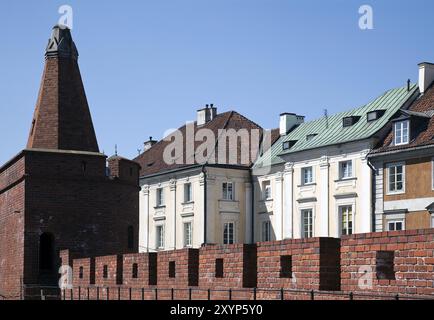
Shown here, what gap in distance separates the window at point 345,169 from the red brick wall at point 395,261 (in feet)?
82.3

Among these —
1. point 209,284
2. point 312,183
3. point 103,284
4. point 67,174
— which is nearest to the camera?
point 209,284

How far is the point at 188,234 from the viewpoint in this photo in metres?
46.6

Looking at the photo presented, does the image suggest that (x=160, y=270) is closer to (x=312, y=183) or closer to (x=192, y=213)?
(x=312, y=183)

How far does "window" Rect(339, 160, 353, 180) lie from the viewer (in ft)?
125

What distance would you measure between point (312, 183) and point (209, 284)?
77.6ft

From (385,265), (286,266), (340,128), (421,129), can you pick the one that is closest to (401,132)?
(421,129)

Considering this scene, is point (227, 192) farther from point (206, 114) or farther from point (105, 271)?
point (105, 271)

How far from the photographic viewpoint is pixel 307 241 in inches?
542

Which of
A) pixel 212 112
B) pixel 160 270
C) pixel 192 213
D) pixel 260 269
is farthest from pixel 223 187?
pixel 260 269

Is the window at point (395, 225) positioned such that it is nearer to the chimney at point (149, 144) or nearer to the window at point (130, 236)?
the window at point (130, 236)

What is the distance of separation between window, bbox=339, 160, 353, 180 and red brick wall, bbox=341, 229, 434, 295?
25094 millimetres

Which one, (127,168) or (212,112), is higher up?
(212,112)

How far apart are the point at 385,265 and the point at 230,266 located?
4390 mm

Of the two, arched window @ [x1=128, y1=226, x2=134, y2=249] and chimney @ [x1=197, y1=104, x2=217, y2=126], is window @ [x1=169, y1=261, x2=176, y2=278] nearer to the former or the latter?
arched window @ [x1=128, y1=226, x2=134, y2=249]
